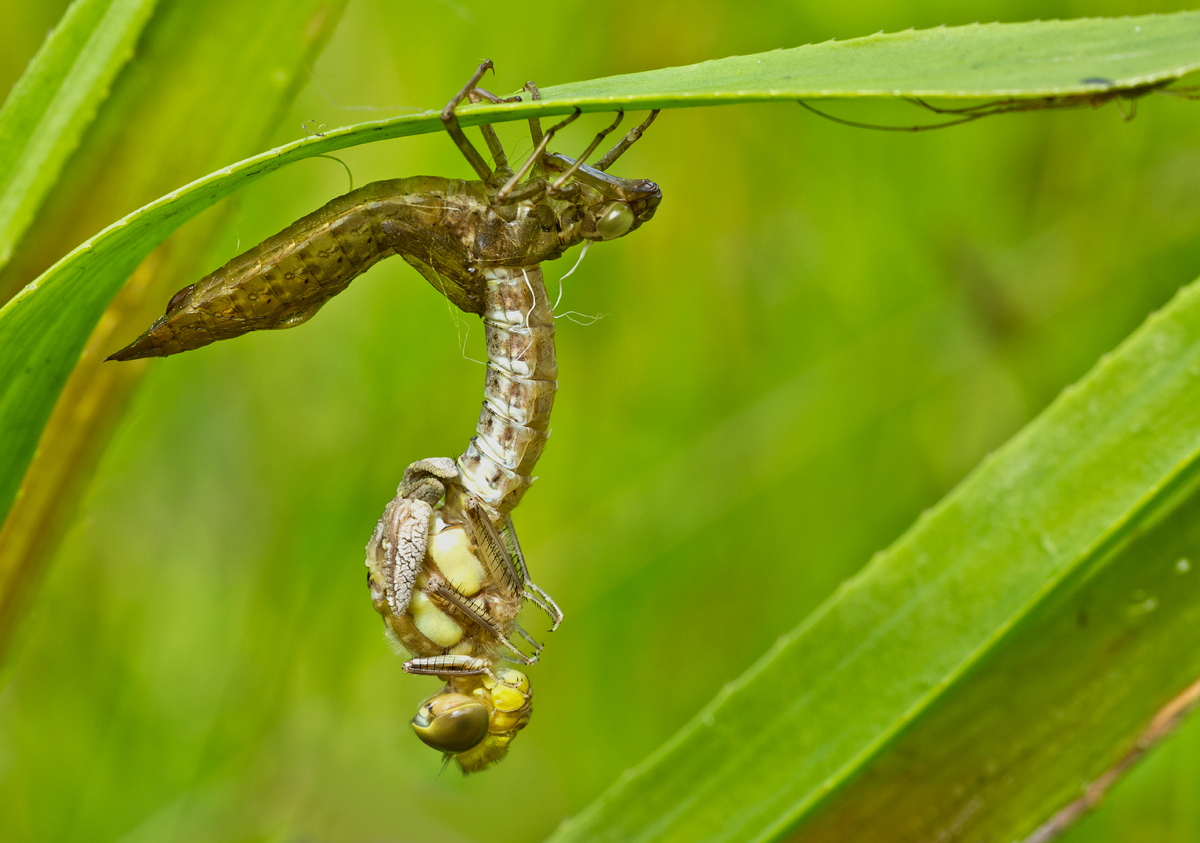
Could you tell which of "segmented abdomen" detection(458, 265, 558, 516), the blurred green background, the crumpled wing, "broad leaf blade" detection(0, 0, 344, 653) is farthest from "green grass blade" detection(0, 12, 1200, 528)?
the blurred green background

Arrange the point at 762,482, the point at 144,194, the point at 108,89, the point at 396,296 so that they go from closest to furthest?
1. the point at 108,89
2. the point at 144,194
3. the point at 396,296
4. the point at 762,482

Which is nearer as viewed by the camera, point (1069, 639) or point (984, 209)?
point (1069, 639)

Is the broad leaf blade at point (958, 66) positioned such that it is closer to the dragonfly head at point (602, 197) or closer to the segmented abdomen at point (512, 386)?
the dragonfly head at point (602, 197)

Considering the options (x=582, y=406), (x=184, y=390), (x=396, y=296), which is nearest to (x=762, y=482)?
(x=582, y=406)

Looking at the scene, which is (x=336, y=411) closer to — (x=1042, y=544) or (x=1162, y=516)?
(x=1042, y=544)

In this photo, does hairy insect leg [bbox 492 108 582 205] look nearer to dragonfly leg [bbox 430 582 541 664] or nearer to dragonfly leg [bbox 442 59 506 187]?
dragonfly leg [bbox 442 59 506 187]

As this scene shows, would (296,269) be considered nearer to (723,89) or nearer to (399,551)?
(399,551)
